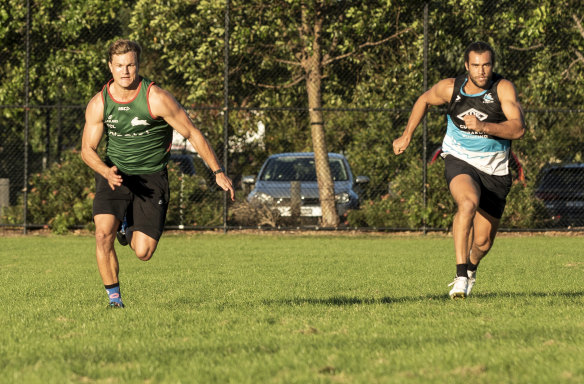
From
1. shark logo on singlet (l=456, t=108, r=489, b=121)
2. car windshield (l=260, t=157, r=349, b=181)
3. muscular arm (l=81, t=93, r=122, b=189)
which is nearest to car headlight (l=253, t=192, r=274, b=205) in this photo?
car windshield (l=260, t=157, r=349, b=181)

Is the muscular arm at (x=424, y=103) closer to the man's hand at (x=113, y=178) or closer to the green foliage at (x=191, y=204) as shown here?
the man's hand at (x=113, y=178)

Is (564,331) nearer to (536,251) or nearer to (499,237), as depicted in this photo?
(536,251)

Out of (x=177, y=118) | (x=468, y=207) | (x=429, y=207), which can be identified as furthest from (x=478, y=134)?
(x=429, y=207)

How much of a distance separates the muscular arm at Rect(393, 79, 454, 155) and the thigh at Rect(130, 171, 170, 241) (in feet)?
6.82

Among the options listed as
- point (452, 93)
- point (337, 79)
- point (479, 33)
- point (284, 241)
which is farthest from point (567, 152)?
point (452, 93)

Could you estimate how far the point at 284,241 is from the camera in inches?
640

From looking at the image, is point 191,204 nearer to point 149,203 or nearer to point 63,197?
point 63,197

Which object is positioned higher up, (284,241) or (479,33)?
(479,33)

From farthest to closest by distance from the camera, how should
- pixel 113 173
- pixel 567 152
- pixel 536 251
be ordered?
pixel 567 152, pixel 536 251, pixel 113 173

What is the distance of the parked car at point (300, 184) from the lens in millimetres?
17797

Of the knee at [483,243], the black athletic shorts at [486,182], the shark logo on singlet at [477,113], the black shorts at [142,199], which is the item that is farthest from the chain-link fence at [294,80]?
the black shorts at [142,199]

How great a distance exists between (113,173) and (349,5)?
12.7m

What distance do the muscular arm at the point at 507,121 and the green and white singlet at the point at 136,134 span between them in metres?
2.43

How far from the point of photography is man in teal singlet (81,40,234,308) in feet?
23.5
